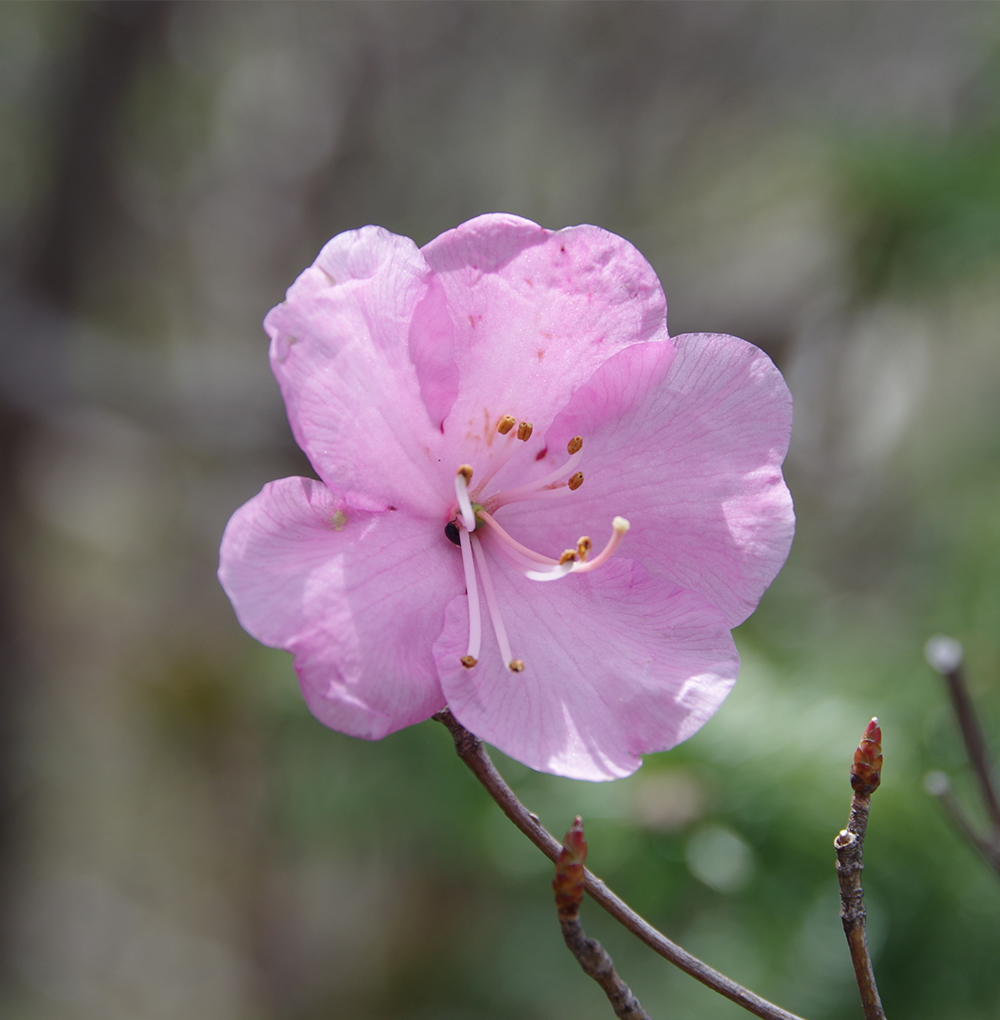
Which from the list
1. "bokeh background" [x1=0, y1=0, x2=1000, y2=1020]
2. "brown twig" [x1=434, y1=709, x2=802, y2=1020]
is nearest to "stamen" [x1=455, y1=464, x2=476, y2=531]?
"brown twig" [x1=434, y1=709, x2=802, y2=1020]

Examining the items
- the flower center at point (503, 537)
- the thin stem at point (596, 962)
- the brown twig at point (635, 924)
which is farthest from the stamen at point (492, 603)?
the thin stem at point (596, 962)

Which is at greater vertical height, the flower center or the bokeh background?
the flower center

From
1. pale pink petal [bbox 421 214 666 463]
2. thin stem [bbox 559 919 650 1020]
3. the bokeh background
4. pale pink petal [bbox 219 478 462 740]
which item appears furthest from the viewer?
the bokeh background

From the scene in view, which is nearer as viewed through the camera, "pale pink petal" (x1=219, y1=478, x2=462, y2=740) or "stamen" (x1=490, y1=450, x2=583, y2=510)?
"pale pink petal" (x1=219, y1=478, x2=462, y2=740)

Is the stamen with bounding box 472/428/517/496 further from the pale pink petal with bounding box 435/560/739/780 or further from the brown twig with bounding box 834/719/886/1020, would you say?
the brown twig with bounding box 834/719/886/1020

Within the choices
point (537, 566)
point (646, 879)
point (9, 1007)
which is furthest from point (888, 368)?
point (9, 1007)

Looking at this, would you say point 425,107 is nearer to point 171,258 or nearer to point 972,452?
point 171,258
